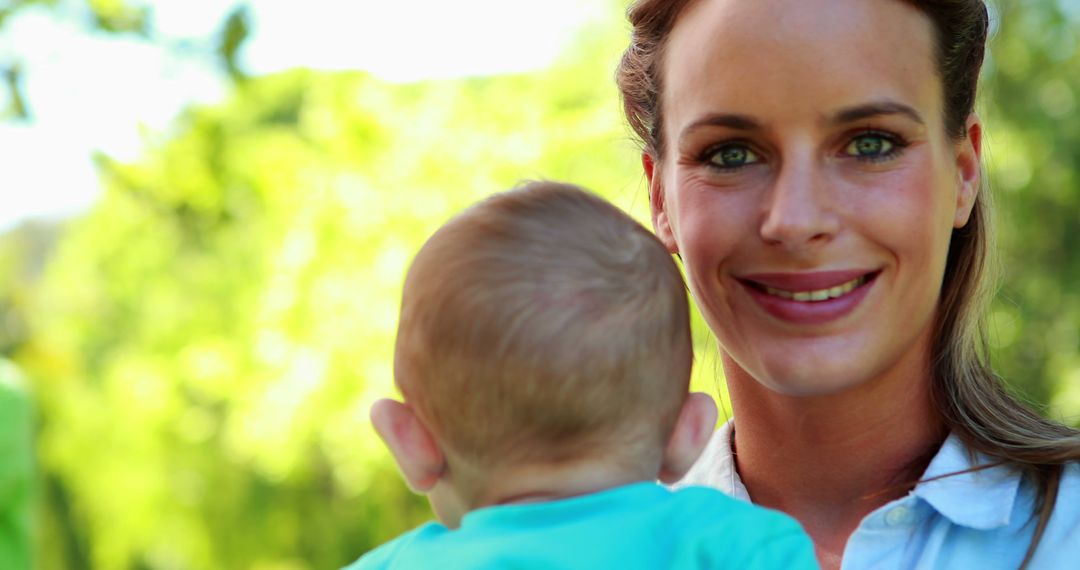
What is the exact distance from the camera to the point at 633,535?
5.00 feet

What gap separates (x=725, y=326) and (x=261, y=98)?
11.3 metres

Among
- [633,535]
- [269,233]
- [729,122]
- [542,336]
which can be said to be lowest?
[269,233]

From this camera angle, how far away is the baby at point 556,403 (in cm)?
152

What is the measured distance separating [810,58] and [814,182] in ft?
0.59

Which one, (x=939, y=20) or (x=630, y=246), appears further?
(x=939, y=20)

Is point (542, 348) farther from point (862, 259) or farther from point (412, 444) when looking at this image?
point (862, 259)

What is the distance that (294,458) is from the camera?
1194 cm

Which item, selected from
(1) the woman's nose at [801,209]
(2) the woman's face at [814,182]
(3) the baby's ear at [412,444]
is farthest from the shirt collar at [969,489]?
(3) the baby's ear at [412,444]

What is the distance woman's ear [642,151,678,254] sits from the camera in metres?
2.36

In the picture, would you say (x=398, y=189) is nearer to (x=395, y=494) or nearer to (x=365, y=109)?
(x=365, y=109)

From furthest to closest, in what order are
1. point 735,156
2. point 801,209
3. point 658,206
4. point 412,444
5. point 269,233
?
point 269,233
point 658,206
point 735,156
point 801,209
point 412,444

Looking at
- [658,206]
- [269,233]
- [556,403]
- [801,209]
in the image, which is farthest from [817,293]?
[269,233]

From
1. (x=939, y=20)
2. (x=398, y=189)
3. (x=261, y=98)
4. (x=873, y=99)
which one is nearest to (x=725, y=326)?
(x=873, y=99)

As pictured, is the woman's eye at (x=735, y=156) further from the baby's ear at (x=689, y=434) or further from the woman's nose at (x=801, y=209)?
the baby's ear at (x=689, y=434)
